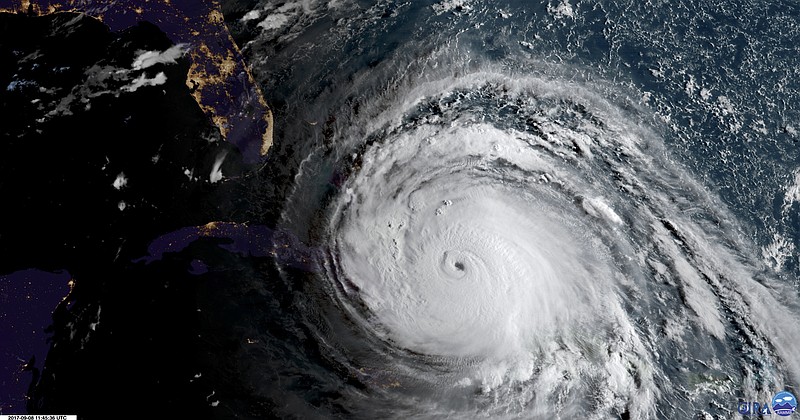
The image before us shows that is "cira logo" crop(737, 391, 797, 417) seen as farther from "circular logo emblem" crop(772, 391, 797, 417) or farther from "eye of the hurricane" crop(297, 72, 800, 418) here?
"eye of the hurricane" crop(297, 72, 800, 418)

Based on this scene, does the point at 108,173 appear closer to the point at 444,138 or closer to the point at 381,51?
the point at 381,51

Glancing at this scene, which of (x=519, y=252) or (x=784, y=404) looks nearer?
(x=784, y=404)

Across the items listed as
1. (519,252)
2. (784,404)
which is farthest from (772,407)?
(519,252)

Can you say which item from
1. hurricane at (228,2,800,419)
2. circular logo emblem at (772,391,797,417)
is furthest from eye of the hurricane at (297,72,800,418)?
circular logo emblem at (772,391,797,417)

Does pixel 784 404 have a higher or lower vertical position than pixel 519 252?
lower

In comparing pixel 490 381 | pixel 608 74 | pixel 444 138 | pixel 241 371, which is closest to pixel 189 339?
pixel 241 371

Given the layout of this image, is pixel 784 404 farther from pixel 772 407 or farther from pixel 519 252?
pixel 519 252
